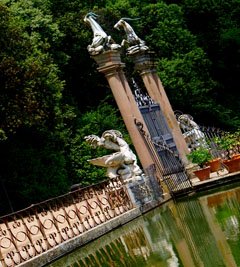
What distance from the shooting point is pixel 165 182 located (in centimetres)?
1515

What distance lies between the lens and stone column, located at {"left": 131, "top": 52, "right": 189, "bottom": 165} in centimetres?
1786

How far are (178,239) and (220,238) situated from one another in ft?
3.34

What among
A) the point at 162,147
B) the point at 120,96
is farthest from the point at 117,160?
the point at 162,147

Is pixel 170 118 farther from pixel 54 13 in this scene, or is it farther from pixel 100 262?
pixel 54 13

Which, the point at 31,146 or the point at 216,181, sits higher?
the point at 31,146

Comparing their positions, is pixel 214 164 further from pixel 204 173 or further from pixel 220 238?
pixel 220 238

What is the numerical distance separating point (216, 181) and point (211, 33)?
24.0 m

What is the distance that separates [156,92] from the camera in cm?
1828

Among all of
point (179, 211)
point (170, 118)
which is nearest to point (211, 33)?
point (170, 118)

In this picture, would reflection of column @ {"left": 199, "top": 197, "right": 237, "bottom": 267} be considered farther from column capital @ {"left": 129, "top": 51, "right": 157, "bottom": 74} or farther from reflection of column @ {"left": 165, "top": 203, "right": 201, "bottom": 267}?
column capital @ {"left": 129, "top": 51, "right": 157, "bottom": 74}

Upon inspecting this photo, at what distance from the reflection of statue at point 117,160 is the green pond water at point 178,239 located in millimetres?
1529

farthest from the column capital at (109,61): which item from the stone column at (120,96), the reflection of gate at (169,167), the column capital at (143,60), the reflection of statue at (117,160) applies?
the column capital at (143,60)

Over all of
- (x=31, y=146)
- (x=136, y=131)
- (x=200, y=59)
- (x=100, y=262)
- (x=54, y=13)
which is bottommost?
(x=100, y=262)

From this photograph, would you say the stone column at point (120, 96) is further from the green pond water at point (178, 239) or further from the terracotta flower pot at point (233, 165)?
the green pond water at point (178, 239)
